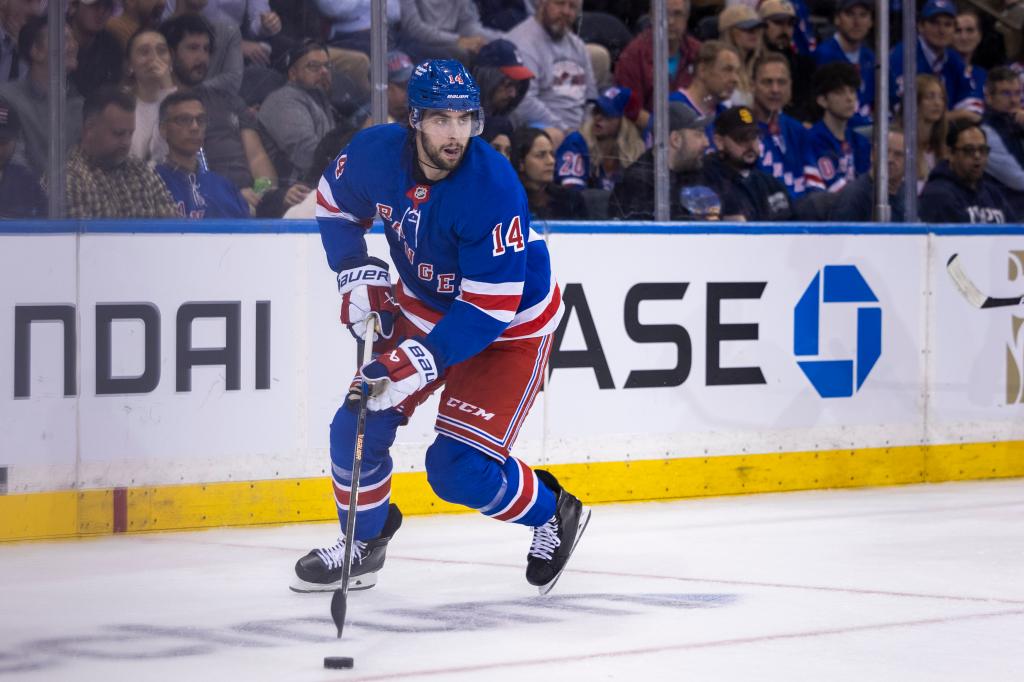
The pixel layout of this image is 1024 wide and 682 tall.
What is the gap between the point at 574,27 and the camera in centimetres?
650

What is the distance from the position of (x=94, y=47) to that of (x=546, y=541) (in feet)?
7.48

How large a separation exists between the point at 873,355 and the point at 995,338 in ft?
2.24

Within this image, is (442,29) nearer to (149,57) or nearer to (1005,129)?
(149,57)

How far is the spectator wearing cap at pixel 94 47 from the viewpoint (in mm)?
5246

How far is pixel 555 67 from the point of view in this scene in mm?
6473

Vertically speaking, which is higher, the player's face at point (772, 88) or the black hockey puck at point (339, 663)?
the player's face at point (772, 88)

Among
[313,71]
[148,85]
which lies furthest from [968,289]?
[148,85]

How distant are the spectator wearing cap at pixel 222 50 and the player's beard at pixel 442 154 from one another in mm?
1755

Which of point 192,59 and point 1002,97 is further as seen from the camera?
point 1002,97

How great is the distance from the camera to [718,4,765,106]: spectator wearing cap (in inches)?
270

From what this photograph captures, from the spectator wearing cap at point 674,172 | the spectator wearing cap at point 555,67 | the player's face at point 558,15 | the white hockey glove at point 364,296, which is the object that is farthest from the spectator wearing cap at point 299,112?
the white hockey glove at point 364,296

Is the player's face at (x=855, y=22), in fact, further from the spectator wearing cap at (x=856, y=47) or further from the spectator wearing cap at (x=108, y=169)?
the spectator wearing cap at (x=108, y=169)

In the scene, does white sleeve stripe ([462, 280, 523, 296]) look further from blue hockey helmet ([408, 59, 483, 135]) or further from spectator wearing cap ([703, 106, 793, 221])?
spectator wearing cap ([703, 106, 793, 221])

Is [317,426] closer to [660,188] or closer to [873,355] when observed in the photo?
[660,188]
